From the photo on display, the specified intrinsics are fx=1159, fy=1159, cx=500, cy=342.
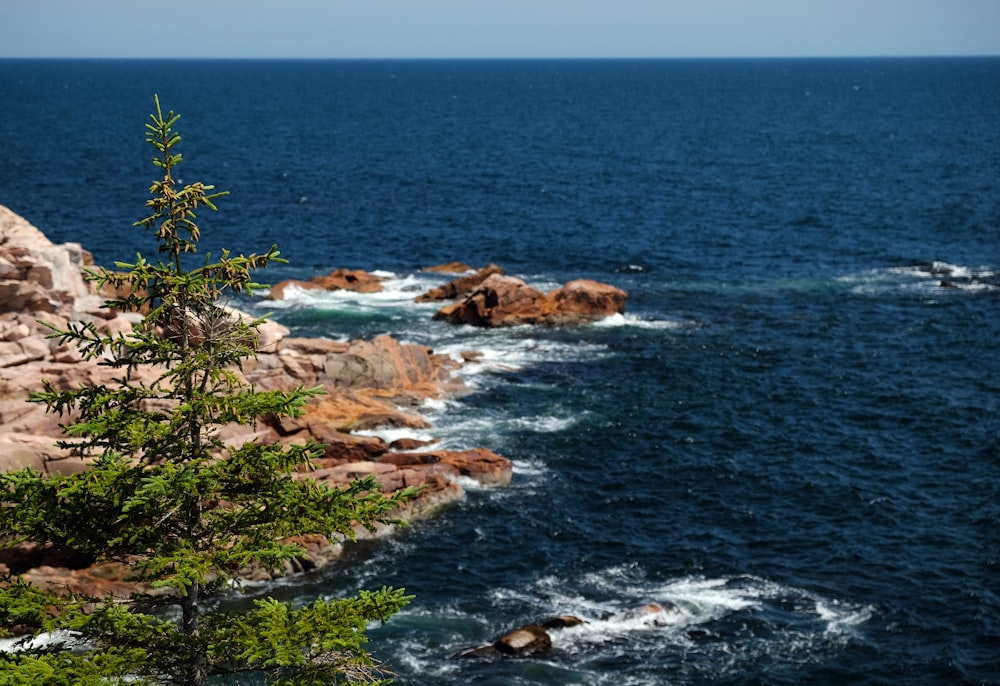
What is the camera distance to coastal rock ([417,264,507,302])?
3570 inches

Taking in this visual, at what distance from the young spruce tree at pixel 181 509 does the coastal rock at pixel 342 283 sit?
6955 centimetres

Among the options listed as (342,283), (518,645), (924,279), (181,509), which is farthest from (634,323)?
(181,509)

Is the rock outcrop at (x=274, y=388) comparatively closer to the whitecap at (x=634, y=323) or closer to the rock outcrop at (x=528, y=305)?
the rock outcrop at (x=528, y=305)

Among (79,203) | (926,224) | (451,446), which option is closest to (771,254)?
(926,224)

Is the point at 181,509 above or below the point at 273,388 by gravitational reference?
above

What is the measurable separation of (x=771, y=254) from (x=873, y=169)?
6535 centimetres

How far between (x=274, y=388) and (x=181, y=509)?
41383 millimetres

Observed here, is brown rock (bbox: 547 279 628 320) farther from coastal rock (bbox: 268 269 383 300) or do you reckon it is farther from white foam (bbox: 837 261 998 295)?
white foam (bbox: 837 261 998 295)

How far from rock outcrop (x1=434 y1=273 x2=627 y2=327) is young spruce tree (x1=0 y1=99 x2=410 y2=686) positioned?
60722 mm

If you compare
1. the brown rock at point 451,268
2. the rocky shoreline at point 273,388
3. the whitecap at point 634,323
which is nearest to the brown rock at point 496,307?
the whitecap at point 634,323

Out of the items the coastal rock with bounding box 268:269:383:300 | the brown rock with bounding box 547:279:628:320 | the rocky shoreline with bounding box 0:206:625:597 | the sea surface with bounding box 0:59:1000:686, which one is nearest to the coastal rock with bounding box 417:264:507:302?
the sea surface with bounding box 0:59:1000:686

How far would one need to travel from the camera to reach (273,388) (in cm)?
6431

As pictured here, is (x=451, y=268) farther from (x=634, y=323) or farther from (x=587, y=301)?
(x=634, y=323)

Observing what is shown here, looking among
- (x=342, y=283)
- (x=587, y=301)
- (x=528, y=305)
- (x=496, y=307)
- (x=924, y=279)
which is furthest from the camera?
(x=924, y=279)
